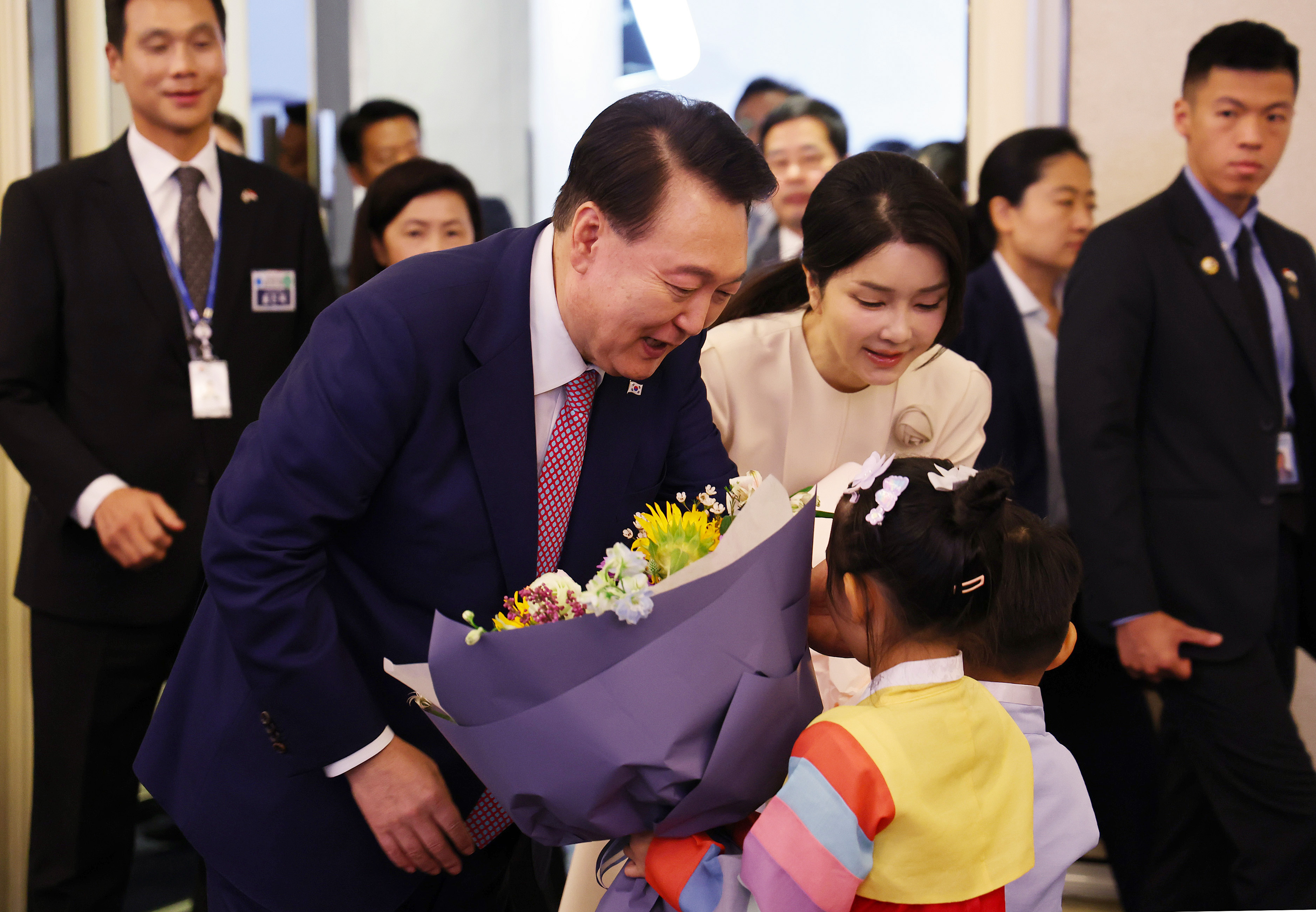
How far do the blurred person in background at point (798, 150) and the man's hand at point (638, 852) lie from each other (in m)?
2.10

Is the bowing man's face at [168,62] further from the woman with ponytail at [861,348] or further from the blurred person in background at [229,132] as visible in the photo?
the woman with ponytail at [861,348]

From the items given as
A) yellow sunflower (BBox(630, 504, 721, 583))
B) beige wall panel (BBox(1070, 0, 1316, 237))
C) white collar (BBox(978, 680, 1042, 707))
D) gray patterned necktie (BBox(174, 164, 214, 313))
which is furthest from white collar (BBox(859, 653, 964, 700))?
beige wall panel (BBox(1070, 0, 1316, 237))

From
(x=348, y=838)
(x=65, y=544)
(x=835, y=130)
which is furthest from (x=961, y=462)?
(x=65, y=544)

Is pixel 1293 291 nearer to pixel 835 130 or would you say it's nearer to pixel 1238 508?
pixel 1238 508

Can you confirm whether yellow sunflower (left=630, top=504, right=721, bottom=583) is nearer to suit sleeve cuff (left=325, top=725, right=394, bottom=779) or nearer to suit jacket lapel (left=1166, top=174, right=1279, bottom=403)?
suit sleeve cuff (left=325, top=725, right=394, bottom=779)

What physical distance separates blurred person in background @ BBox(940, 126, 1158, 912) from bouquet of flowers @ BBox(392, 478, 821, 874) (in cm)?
163

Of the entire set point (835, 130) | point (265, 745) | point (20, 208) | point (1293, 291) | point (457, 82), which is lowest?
point (265, 745)

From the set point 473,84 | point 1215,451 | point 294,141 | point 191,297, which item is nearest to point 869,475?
point 1215,451

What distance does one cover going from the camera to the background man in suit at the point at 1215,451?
8.05 feet

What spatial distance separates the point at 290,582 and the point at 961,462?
1.19 meters

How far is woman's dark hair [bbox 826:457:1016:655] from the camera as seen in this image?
1237mm

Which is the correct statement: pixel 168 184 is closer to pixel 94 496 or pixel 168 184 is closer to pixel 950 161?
pixel 94 496

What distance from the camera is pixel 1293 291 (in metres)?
2.65

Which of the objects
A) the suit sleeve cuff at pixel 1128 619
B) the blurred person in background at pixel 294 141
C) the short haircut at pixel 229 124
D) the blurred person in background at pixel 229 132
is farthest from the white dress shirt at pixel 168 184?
the suit sleeve cuff at pixel 1128 619
